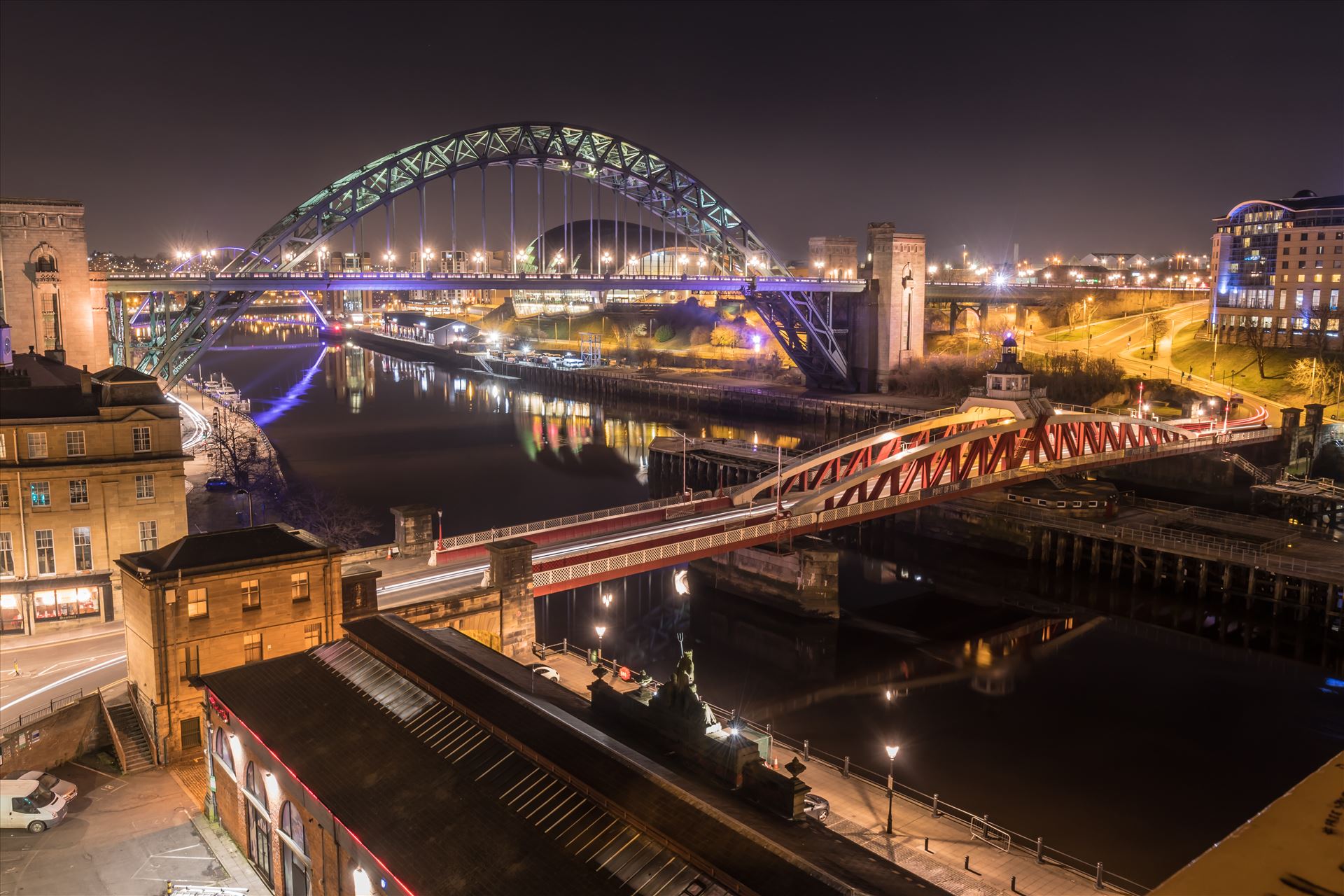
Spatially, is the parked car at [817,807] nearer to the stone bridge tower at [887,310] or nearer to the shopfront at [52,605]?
the shopfront at [52,605]

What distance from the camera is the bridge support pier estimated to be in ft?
73.7

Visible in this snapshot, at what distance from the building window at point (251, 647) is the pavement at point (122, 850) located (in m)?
2.45

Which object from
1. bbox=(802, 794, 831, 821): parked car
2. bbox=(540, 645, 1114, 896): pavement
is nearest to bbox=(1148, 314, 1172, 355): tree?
bbox=(540, 645, 1114, 896): pavement

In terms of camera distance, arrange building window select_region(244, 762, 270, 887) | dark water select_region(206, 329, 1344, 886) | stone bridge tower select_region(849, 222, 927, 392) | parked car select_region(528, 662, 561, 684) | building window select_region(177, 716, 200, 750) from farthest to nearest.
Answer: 1. stone bridge tower select_region(849, 222, 927, 392)
2. parked car select_region(528, 662, 561, 684)
3. dark water select_region(206, 329, 1344, 886)
4. building window select_region(177, 716, 200, 750)
5. building window select_region(244, 762, 270, 887)

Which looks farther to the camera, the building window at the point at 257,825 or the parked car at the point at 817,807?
the parked car at the point at 817,807

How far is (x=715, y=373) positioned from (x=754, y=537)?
64058 millimetres

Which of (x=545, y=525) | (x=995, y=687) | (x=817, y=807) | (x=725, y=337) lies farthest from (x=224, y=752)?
(x=725, y=337)

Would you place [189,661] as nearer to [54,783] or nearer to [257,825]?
[54,783]

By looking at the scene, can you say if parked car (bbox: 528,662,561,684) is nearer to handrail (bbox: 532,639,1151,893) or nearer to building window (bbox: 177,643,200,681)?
handrail (bbox: 532,639,1151,893)

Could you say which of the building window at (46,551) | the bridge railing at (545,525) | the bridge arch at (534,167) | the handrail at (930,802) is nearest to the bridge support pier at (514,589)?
the handrail at (930,802)

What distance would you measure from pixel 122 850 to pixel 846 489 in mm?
22916

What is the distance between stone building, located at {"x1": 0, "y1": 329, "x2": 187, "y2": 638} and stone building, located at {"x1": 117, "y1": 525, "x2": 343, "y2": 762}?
639cm

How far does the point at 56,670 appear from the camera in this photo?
21344 millimetres

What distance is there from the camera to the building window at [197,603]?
59.3 feet
